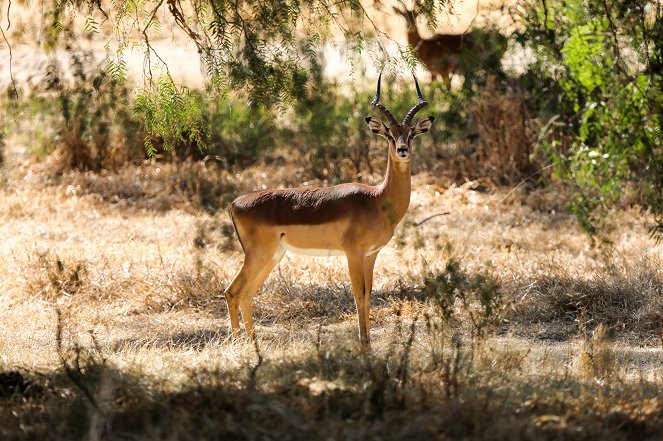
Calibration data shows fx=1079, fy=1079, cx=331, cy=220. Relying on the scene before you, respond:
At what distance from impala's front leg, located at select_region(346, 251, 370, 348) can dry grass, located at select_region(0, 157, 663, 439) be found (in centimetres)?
18

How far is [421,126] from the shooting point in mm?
8219

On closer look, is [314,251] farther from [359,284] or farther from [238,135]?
[238,135]

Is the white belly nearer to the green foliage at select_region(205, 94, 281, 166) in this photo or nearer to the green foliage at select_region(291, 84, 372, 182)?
the green foliage at select_region(291, 84, 372, 182)

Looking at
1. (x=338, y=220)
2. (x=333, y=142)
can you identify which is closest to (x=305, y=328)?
(x=338, y=220)

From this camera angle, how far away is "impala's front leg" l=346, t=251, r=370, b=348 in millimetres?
7934

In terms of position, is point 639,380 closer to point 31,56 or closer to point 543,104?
point 543,104

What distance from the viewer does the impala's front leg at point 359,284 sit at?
7934 millimetres

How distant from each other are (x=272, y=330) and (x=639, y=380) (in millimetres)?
3123

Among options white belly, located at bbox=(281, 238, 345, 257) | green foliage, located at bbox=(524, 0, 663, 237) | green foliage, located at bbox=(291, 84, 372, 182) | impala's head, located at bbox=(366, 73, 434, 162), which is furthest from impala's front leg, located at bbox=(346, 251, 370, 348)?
green foliage, located at bbox=(291, 84, 372, 182)

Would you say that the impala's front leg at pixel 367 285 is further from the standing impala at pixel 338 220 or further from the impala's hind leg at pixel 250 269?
the impala's hind leg at pixel 250 269

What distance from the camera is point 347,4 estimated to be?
333 inches

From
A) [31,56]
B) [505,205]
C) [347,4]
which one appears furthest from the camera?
[31,56]

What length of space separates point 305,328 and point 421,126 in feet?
6.29

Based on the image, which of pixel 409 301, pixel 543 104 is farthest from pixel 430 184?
pixel 409 301
